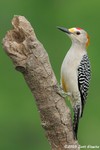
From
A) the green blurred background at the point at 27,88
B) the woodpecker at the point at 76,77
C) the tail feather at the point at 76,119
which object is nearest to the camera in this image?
the tail feather at the point at 76,119

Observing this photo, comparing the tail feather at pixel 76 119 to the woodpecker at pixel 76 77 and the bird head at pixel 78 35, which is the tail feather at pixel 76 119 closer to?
the woodpecker at pixel 76 77

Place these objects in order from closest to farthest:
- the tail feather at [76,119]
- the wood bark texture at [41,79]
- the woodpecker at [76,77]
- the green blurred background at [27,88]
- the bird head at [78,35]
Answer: the wood bark texture at [41,79] → the tail feather at [76,119] → the woodpecker at [76,77] → the bird head at [78,35] → the green blurred background at [27,88]

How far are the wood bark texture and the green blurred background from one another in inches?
264

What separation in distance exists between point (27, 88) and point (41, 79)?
9942 millimetres

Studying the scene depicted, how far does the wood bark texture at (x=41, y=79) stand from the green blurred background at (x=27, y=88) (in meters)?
6.72

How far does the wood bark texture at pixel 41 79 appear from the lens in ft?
32.6

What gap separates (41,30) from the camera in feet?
70.0

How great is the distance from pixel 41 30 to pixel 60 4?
211 centimetres

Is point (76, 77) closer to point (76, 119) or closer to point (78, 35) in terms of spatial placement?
point (78, 35)

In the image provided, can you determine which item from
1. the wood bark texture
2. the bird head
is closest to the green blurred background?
the bird head

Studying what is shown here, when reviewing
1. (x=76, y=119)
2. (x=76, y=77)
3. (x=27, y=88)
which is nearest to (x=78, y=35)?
(x=76, y=77)

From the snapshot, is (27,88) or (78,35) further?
(27,88)

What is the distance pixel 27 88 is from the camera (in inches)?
790

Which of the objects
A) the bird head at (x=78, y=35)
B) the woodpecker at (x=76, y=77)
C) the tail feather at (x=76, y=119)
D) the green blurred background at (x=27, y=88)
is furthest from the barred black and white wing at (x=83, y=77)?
the green blurred background at (x=27, y=88)
